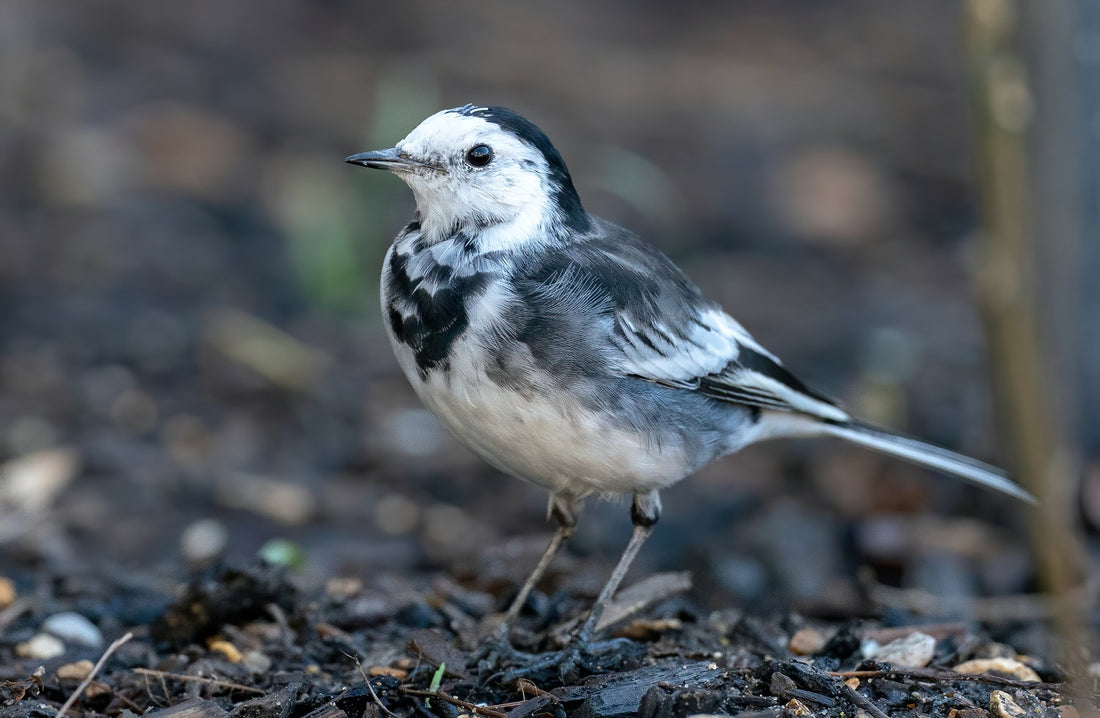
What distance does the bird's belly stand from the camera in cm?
433

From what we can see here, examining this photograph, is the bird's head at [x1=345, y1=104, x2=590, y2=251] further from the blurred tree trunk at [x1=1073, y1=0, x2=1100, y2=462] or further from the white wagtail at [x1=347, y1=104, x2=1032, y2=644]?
the blurred tree trunk at [x1=1073, y1=0, x2=1100, y2=462]

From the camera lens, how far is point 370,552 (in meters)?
6.89

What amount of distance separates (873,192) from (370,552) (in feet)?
22.2

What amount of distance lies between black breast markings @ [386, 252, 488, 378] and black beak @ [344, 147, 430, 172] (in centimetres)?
45

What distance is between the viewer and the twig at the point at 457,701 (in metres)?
4.06

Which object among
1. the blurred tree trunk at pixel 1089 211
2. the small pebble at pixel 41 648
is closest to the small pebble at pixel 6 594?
the small pebble at pixel 41 648

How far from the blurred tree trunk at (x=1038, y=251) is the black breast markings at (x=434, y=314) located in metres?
2.54

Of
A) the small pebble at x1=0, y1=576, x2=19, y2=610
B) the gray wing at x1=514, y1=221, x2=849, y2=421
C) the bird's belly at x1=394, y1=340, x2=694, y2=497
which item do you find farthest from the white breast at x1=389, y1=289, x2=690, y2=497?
the small pebble at x1=0, y1=576, x2=19, y2=610

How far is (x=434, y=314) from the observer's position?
4.45 metres

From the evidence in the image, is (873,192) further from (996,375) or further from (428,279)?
(428,279)

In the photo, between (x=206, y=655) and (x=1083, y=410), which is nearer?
(x=206, y=655)

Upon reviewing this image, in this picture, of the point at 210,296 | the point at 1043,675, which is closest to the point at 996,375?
the point at 1043,675

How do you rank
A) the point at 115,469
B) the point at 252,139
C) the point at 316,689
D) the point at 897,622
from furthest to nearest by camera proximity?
the point at 252,139 → the point at 115,469 → the point at 897,622 → the point at 316,689

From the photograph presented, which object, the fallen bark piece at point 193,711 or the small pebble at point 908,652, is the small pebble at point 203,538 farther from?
the small pebble at point 908,652
